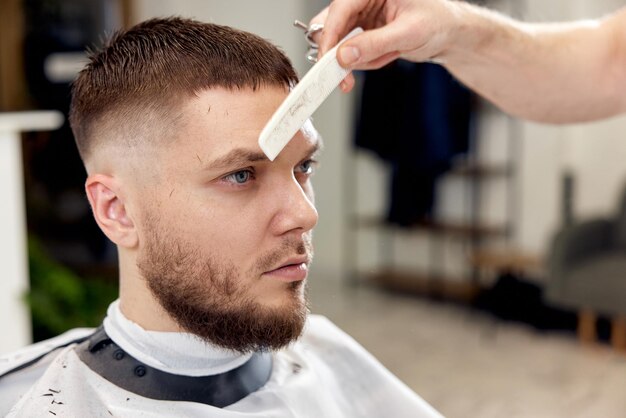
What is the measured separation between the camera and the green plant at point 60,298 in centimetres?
324

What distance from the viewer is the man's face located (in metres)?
1.14

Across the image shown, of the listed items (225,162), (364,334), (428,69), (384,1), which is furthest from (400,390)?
(428,69)

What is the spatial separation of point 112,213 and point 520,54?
2.83 ft

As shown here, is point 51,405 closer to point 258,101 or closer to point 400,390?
point 258,101

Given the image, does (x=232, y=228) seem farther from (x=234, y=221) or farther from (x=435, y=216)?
(x=435, y=216)

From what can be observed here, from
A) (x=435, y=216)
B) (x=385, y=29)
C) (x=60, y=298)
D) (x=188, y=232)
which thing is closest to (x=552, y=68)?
(x=385, y=29)

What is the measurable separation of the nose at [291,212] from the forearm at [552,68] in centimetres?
49

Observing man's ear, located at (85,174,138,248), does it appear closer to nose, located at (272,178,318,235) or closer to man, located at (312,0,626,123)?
nose, located at (272,178,318,235)

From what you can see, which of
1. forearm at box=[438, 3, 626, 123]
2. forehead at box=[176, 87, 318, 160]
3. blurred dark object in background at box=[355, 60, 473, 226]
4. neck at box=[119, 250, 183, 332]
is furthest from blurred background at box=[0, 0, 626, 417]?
forehead at box=[176, 87, 318, 160]

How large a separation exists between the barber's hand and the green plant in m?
2.32

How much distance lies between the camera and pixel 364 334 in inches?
172

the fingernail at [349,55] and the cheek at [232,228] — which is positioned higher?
the fingernail at [349,55]

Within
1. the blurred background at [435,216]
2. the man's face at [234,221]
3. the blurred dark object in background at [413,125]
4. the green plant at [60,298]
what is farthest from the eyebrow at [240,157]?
the blurred dark object in background at [413,125]

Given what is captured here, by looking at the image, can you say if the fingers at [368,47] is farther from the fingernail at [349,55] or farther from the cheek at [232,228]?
the cheek at [232,228]
